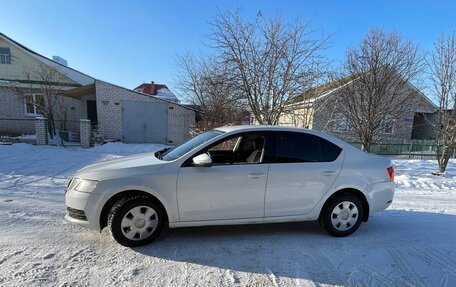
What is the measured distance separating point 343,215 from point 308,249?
84cm

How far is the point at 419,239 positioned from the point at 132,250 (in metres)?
3.96

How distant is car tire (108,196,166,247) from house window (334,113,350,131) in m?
9.54

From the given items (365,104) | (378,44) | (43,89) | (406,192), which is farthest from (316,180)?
(43,89)

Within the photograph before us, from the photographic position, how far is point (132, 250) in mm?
3344

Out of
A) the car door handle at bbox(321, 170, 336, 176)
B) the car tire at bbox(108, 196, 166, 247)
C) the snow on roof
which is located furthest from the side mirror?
the snow on roof

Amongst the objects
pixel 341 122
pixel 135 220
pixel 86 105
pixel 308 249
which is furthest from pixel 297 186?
pixel 86 105

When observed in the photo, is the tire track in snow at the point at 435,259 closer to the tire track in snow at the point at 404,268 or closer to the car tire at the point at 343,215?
the tire track in snow at the point at 404,268

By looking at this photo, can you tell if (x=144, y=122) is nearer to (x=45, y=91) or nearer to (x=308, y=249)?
(x=45, y=91)

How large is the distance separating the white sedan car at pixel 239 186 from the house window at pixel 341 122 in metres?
7.36

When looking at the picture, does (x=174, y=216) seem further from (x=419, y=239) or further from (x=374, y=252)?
(x=419, y=239)

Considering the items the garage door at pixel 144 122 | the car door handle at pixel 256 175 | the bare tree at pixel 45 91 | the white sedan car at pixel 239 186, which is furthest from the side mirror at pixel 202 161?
the bare tree at pixel 45 91

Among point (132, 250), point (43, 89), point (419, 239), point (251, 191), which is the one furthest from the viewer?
point (43, 89)

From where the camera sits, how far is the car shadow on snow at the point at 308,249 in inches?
119

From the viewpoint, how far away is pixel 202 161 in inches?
135
